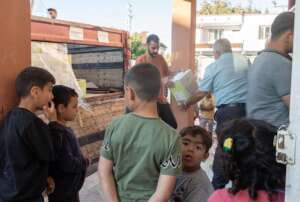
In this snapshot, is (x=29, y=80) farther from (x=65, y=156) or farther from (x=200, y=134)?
(x=200, y=134)

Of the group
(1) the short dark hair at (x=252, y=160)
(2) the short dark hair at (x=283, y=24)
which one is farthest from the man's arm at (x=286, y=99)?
(1) the short dark hair at (x=252, y=160)

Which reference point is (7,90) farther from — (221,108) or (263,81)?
(221,108)

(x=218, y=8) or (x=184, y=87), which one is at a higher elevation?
(x=218, y=8)

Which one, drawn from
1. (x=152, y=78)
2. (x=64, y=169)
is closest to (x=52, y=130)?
(x=64, y=169)

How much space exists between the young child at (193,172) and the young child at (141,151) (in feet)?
0.55

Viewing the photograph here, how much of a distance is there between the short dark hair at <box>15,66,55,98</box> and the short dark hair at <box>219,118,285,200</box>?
1.20 meters

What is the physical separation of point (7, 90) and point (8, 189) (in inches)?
22.4

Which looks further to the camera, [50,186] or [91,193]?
[91,193]

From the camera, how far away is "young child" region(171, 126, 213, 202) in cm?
198

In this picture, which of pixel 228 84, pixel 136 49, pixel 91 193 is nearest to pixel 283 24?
pixel 228 84

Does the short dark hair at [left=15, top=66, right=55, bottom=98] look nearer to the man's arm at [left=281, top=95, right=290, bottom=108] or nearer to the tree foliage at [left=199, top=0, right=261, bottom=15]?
the man's arm at [left=281, top=95, right=290, bottom=108]

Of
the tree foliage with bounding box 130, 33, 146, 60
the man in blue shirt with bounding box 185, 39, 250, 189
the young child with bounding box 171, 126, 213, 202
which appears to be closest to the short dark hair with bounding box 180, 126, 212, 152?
the young child with bounding box 171, 126, 213, 202

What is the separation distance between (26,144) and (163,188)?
2.62 feet

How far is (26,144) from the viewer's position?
2.02m
